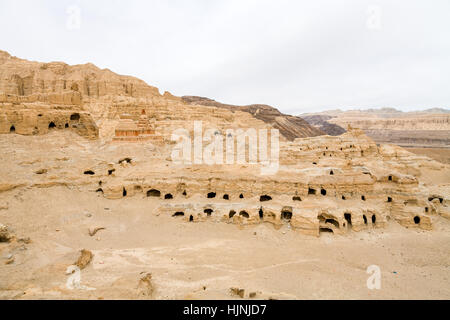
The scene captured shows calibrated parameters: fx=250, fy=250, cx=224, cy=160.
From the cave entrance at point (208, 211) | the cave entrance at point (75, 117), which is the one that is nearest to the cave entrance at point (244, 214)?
the cave entrance at point (208, 211)

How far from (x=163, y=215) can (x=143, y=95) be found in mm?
32689

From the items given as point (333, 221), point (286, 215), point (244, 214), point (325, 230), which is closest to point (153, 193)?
point (244, 214)

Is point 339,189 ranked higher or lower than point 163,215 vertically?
higher

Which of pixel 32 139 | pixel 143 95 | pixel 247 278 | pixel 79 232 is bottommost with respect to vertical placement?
pixel 247 278

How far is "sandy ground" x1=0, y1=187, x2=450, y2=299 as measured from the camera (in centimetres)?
752

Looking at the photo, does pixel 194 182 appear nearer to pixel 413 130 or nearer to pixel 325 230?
pixel 325 230

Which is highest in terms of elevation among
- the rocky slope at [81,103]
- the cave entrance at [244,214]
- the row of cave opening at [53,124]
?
the rocky slope at [81,103]

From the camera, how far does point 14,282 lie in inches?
267

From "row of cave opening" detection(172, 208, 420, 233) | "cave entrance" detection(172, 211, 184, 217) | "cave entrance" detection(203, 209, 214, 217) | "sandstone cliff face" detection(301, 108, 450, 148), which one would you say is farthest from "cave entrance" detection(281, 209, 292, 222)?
"sandstone cliff face" detection(301, 108, 450, 148)

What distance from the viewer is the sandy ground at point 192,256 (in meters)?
7.52

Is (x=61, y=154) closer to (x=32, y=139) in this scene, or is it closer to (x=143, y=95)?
(x=32, y=139)

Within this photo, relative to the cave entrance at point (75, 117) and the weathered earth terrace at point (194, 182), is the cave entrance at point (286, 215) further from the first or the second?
the cave entrance at point (75, 117)

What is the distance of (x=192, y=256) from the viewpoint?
9.97 m
